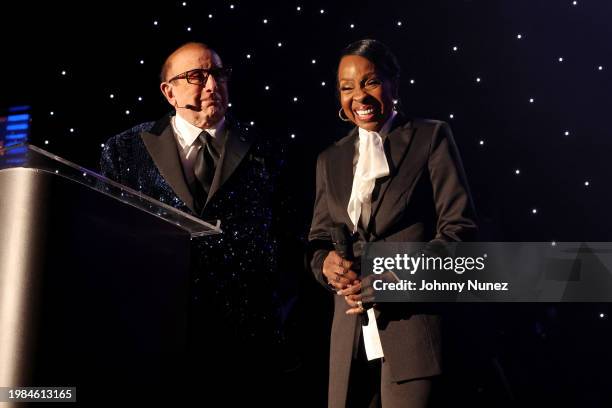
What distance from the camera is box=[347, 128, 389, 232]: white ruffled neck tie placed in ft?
7.14

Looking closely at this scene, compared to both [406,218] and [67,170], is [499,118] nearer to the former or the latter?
[406,218]

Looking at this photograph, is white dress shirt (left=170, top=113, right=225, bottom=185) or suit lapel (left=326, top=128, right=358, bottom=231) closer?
suit lapel (left=326, top=128, right=358, bottom=231)

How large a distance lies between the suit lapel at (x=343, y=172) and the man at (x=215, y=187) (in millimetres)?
409

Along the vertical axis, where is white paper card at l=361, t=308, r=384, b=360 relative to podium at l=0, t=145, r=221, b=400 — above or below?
below

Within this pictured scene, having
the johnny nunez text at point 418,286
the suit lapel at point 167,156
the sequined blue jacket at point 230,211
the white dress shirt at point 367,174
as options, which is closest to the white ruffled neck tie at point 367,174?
the white dress shirt at point 367,174

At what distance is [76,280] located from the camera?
1144 mm

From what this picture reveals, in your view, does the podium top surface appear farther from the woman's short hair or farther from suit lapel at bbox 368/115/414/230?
the woman's short hair

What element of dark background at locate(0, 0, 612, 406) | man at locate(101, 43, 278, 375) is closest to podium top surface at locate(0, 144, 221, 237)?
man at locate(101, 43, 278, 375)

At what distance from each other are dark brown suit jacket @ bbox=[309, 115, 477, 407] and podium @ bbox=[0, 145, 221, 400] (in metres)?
0.77

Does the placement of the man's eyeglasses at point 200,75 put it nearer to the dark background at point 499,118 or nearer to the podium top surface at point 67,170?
the dark background at point 499,118

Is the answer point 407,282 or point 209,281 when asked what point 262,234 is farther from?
point 407,282

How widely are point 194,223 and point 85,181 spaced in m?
0.34

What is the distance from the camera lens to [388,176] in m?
2.17

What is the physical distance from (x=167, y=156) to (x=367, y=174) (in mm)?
825
